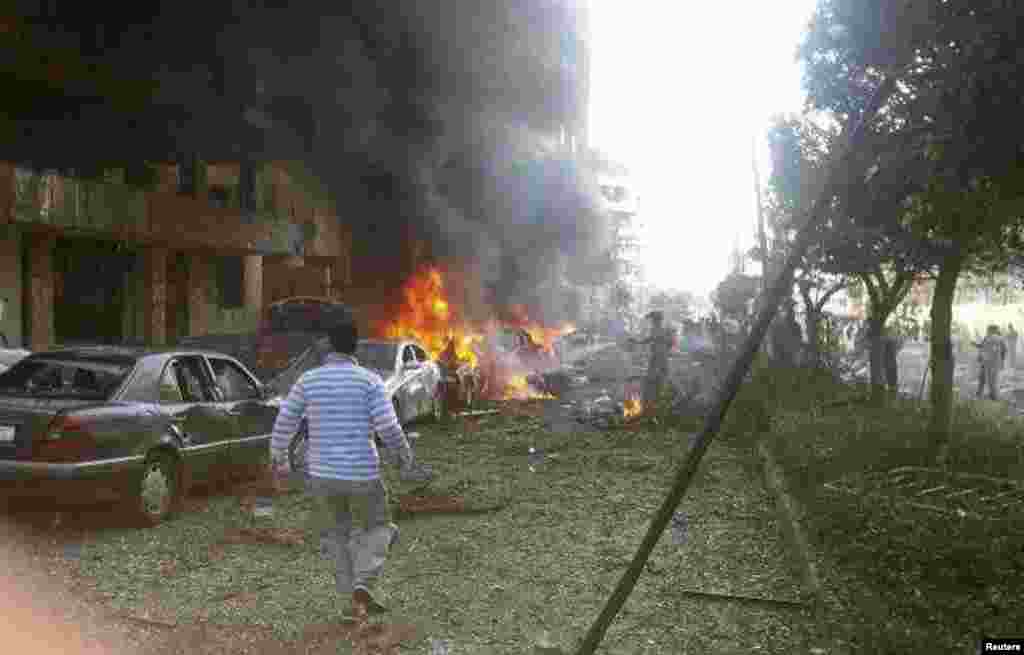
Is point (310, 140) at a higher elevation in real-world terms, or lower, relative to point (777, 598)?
higher

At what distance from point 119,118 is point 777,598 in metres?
15.4

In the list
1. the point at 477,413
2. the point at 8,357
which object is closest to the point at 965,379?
the point at 477,413

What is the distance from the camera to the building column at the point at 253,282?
24547 millimetres

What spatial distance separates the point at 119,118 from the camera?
16766mm

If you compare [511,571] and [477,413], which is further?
[477,413]

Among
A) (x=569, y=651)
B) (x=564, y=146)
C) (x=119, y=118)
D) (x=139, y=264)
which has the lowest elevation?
(x=569, y=651)

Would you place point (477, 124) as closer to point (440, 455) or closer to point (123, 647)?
point (440, 455)

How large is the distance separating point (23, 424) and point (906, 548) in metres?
6.07

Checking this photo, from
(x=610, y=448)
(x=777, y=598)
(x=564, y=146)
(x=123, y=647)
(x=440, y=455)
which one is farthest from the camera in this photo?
(x=564, y=146)

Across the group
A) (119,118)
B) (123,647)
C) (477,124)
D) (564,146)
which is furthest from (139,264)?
(123,647)

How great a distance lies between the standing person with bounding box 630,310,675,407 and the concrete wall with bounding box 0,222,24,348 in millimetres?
10987

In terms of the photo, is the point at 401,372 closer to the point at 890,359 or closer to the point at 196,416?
the point at 196,416

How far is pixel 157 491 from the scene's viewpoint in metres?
7.09

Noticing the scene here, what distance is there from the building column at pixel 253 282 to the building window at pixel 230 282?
0.11m
